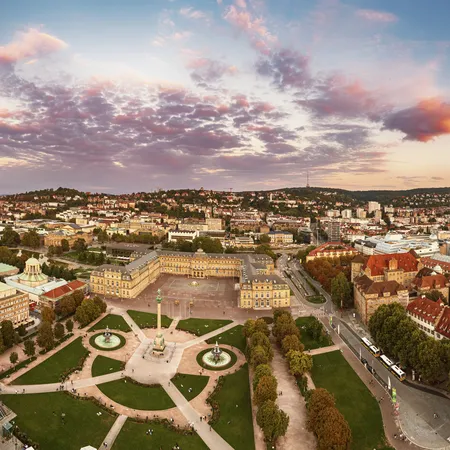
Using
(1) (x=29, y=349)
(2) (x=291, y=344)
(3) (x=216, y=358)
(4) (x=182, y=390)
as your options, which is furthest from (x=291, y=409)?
(1) (x=29, y=349)

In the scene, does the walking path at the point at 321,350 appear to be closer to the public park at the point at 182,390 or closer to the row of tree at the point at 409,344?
the public park at the point at 182,390

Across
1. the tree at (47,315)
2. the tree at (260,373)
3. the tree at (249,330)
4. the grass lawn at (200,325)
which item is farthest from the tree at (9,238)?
the tree at (260,373)

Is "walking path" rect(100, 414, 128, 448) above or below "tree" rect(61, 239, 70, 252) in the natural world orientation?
below

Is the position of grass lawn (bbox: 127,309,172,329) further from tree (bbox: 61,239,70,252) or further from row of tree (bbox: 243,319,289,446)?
tree (bbox: 61,239,70,252)

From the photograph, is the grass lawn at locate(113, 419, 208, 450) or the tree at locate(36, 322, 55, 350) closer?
the grass lawn at locate(113, 419, 208, 450)

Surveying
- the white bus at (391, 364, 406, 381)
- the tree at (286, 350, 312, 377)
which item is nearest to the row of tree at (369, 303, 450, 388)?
the white bus at (391, 364, 406, 381)

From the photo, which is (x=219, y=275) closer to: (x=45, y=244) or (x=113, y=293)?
(x=113, y=293)

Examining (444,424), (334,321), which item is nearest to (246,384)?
(444,424)
